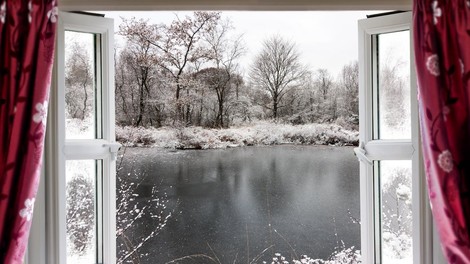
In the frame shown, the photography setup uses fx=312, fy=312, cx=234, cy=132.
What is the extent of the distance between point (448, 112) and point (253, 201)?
3.33ft

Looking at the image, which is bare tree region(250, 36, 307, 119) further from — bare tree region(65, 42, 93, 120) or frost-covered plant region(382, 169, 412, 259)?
bare tree region(65, 42, 93, 120)

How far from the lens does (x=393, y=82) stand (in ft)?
4.50

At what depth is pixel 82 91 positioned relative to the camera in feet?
4.59

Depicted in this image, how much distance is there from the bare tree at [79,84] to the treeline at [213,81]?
0.27m

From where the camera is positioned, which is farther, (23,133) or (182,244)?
(182,244)

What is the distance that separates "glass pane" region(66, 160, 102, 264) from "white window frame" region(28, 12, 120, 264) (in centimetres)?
3

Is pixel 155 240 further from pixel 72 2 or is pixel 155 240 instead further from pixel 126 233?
pixel 72 2

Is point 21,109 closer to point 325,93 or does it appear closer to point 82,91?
point 82,91

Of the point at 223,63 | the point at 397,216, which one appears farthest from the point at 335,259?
the point at 223,63

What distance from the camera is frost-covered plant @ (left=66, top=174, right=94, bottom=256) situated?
4.48 feet

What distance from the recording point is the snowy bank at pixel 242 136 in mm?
1690

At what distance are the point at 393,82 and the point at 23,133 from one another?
1.46 m

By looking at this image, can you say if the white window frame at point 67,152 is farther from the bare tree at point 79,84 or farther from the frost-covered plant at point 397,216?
the frost-covered plant at point 397,216

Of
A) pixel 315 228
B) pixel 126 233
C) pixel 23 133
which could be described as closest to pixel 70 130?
pixel 23 133
